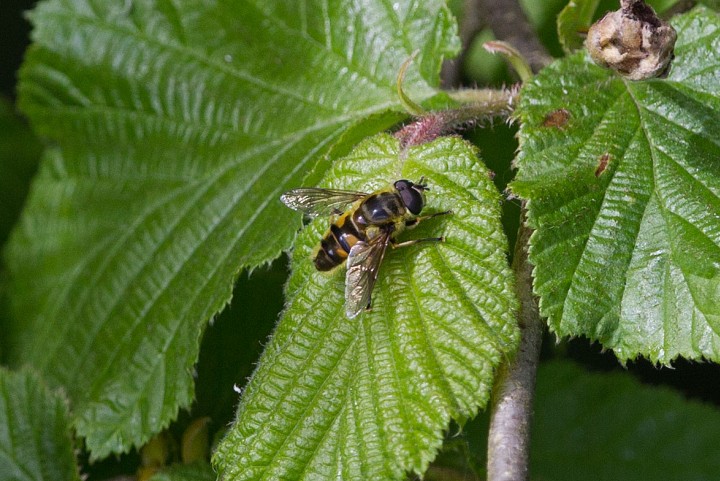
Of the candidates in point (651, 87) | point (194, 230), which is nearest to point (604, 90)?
point (651, 87)

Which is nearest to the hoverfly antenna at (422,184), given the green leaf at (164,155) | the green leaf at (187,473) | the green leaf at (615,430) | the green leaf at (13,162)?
the green leaf at (164,155)

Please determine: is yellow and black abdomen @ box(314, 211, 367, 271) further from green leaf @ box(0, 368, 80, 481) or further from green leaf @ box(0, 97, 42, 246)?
green leaf @ box(0, 97, 42, 246)

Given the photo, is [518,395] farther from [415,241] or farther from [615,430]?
[615,430]

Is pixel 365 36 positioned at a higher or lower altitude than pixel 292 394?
higher

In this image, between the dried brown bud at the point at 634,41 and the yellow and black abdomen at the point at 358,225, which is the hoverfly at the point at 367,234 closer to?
the yellow and black abdomen at the point at 358,225

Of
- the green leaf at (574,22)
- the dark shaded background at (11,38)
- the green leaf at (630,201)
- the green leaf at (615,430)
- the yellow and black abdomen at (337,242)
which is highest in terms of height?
the dark shaded background at (11,38)

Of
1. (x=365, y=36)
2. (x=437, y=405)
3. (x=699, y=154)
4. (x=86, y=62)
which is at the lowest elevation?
(x=437, y=405)

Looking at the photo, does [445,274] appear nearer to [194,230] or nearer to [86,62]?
[194,230]
